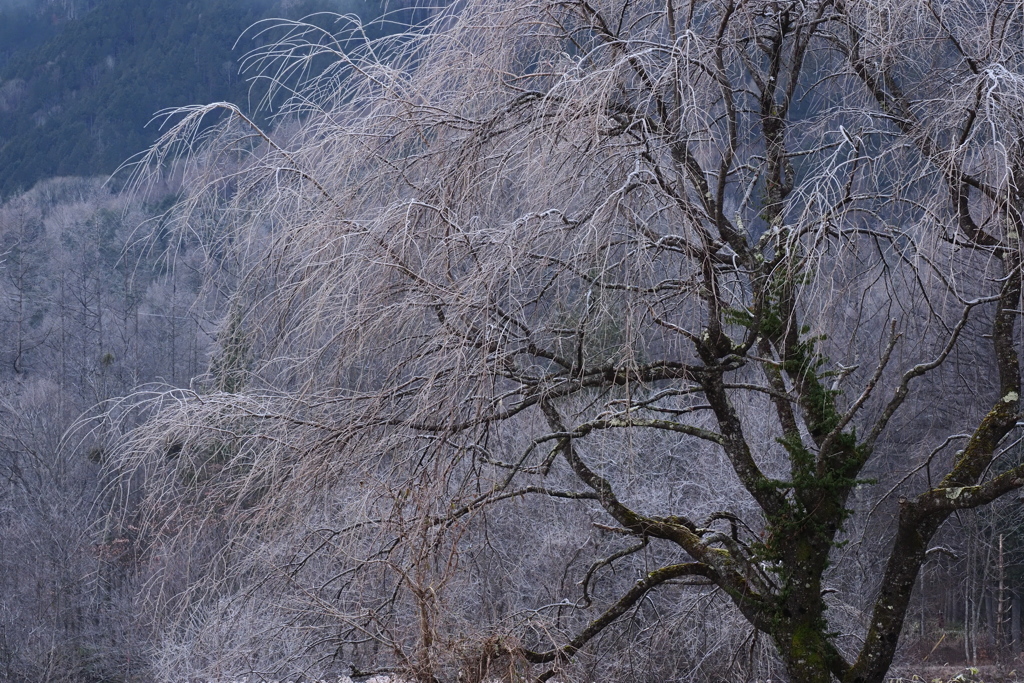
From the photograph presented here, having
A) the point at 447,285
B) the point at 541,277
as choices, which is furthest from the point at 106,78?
the point at 447,285

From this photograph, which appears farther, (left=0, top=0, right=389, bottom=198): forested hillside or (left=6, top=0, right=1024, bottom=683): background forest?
(left=0, top=0, right=389, bottom=198): forested hillside

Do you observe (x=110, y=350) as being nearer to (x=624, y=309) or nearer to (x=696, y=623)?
(x=696, y=623)

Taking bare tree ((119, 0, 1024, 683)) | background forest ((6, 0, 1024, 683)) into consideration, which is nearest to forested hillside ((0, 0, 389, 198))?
background forest ((6, 0, 1024, 683))

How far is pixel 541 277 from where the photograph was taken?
415cm

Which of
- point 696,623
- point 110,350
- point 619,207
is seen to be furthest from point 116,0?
point 619,207

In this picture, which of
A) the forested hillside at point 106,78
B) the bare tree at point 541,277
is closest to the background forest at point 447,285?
the bare tree at point 541,277

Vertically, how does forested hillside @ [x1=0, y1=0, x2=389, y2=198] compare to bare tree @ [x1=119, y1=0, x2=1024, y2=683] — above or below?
above

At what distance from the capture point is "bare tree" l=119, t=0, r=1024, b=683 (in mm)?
3701

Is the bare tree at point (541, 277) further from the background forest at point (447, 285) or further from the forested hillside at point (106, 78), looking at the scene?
the forested hillside at point (106, 78)

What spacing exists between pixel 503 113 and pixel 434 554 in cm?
195

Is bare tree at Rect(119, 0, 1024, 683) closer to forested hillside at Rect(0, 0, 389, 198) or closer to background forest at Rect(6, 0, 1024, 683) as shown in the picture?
background forest at Rect(6, 0, 1024, 683)

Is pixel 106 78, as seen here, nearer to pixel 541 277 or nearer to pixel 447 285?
pixel 541 277

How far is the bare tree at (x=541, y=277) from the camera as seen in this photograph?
3.70 m

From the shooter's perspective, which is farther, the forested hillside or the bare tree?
the forested hillside
